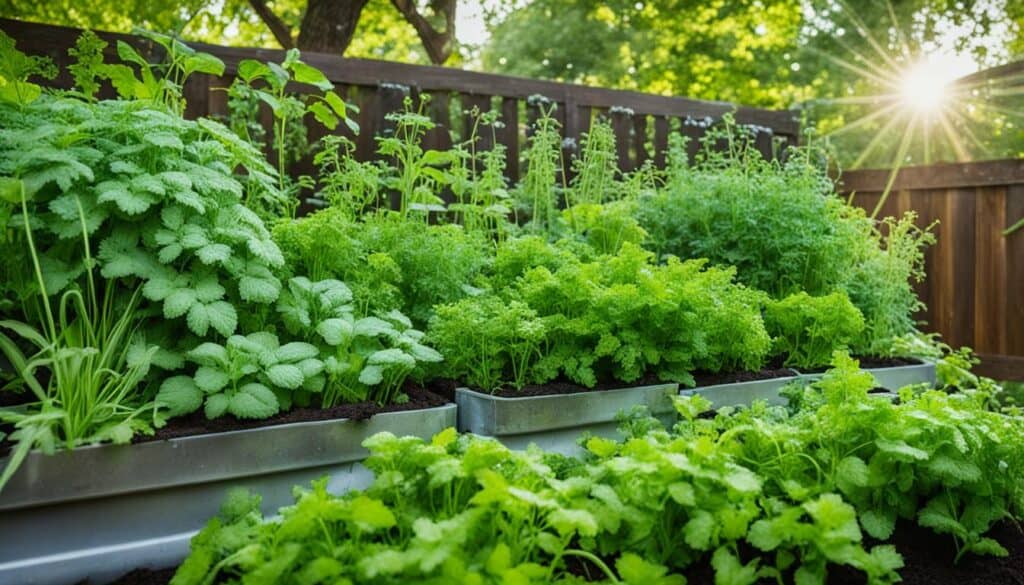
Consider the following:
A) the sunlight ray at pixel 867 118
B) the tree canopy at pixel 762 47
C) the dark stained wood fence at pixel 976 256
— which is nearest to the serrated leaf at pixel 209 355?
the dark stained wood fence at pixel 976 256

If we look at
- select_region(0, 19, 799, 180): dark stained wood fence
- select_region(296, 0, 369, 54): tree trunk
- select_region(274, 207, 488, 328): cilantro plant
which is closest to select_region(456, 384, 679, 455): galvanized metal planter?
select_region(274, 207, 488, 328): cilantro plant

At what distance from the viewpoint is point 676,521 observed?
175cm

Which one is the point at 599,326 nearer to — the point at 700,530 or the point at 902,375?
the point at 700,530

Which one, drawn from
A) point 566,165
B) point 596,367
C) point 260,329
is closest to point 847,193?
point 566,165

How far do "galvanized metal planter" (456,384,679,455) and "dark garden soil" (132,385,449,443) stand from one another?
14 centimetres

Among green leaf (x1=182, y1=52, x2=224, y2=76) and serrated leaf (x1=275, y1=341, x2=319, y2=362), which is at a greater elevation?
green leaf (x1=182, y1=52, x2=224, y2=76)

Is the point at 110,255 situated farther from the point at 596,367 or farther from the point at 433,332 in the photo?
the point at 596,367

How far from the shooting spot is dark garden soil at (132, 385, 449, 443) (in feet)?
6.13

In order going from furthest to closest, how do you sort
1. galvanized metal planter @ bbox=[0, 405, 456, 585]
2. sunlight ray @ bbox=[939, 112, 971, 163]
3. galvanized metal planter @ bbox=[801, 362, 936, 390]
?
sunlight ray @ bbox=[939, 112, 971, 163] < galvanized metal planter @ bbox=[801, 362, 936, 390] < galvanized metal planter @ bbox=[0, 405, 456, 585]

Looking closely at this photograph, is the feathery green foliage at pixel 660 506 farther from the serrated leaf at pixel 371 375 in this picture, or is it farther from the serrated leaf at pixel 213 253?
the serrated leaf at pixel 213 253

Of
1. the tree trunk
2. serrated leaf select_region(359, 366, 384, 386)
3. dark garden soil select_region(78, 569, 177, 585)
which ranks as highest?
the tree trunk

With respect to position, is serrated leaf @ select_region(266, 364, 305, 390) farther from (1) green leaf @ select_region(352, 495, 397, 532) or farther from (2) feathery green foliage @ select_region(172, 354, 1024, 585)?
(1) green leaf @ select_region(352, 495, 397, 532)

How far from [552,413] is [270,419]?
83 cm

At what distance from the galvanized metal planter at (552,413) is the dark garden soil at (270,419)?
14 centimetres
